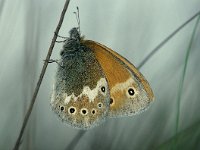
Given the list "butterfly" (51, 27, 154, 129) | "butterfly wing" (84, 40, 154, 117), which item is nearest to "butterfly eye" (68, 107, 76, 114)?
"butterfly" (51, 27, 154, 129)

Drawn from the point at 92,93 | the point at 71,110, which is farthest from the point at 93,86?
the point at 71,110

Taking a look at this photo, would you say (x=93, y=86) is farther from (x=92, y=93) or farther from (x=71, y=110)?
(x=71, y=110)

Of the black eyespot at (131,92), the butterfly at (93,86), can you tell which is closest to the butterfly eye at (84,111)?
the butterfly at (93,86)

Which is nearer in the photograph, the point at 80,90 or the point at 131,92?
the point at 131,92

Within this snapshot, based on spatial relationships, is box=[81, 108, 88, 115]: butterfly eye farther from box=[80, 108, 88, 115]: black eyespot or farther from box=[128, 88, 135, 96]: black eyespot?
box=[128, 88, 135, 96]: black eyespot

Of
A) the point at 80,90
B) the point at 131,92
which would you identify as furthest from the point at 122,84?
the point at 80,90

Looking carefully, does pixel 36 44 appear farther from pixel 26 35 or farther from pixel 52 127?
pixel 52 127

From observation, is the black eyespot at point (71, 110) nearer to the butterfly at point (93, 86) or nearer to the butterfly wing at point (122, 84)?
the butterfly at point (93, 86)

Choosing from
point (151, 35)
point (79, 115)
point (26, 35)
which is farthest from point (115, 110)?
point (151, 35)
